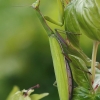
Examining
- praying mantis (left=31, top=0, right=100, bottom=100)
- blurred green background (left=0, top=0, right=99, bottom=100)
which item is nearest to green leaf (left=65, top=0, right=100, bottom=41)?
praying mantis (left=31, top=0, right=100, bottom=100)

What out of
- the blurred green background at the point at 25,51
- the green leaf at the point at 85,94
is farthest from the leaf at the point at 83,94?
the blurred green background at the point at 25,51

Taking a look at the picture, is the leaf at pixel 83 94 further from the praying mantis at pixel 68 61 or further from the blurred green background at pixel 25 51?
the blurred green background at pixel 25 51

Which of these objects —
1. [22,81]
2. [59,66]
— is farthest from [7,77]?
[59,66]

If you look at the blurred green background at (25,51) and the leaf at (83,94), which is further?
the blurred green background at (25,51)

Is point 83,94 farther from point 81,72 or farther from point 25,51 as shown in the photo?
point 25,51

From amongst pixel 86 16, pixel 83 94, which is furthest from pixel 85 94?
pixel 86 16
